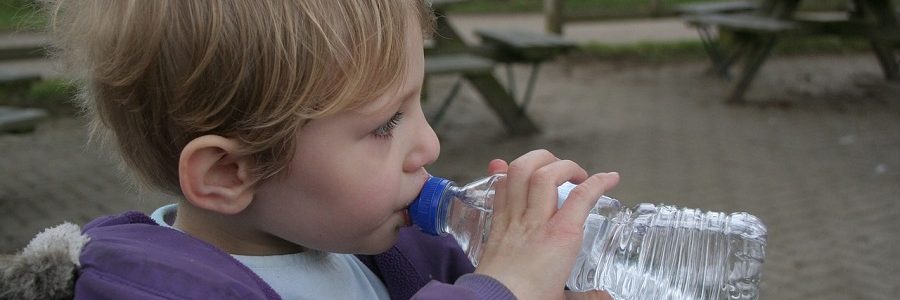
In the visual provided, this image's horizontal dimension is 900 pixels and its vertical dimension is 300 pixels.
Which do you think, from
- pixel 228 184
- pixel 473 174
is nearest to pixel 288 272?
pixel 228 184

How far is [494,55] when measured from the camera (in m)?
6.63

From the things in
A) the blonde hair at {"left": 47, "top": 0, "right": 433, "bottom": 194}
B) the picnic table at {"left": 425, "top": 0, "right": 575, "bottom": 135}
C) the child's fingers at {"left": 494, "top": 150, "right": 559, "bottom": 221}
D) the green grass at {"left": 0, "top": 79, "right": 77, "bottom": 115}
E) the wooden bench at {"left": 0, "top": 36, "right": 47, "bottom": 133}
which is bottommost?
the green grass at {"left": 0, "top": 79, "right": 77, "bottom": 115}

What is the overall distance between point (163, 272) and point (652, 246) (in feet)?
3.03

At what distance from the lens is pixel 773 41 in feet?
25.4

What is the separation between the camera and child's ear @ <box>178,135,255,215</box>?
121 cm

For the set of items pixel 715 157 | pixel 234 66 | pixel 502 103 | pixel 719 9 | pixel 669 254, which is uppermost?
pixel 234 66

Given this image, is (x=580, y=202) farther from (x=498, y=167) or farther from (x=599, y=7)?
(x=599, y=7)

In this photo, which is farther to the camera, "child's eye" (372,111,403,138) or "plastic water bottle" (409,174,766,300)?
"plastic water bottle" (409,174,766,300)

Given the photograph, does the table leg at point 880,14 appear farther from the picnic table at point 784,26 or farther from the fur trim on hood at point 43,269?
the fur trim on hood at point 43,269

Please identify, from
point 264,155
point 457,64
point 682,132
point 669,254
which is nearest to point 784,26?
point 682,132

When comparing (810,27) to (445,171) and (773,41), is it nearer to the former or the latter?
(773,41)

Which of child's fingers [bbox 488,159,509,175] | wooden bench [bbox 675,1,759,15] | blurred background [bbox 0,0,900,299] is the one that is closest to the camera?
child's fingers [bbox 488,159,509,175]

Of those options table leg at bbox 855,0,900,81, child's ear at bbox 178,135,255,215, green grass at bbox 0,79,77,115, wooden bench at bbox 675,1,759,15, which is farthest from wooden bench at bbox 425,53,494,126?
child's ear at bbox 178,135,255,215

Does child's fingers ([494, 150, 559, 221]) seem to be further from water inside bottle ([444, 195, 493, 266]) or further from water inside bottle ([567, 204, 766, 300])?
water inside bottle ([567, 204, 766, 300])
